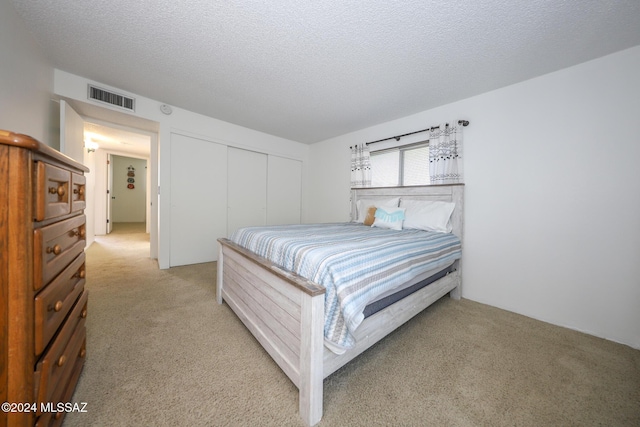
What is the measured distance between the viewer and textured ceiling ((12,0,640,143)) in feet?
4.92

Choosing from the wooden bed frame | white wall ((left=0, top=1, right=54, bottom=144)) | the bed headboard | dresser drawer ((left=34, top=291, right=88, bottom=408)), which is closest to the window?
the bed headboard

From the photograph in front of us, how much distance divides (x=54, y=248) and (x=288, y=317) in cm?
102

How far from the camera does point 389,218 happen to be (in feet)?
8.91

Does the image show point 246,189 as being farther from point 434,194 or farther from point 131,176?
point 131,176

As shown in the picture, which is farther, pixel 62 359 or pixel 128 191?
Result: pixel 128 191

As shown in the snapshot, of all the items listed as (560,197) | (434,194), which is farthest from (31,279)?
(560,197)

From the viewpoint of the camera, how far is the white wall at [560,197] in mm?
1763

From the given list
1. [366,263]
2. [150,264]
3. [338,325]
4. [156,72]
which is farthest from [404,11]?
[150,264]

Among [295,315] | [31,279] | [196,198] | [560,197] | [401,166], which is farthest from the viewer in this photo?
[196,198]

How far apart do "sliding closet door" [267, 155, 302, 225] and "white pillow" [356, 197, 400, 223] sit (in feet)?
5.58

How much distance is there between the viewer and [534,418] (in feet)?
3.64

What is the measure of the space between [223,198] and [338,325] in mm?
3297

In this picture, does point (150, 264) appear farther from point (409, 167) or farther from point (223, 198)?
point (409, 167)

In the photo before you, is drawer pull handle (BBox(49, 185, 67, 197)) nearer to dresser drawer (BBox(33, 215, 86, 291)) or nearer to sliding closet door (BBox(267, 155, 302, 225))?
dresser drawer (BBox(33, 215, 86, 291))
